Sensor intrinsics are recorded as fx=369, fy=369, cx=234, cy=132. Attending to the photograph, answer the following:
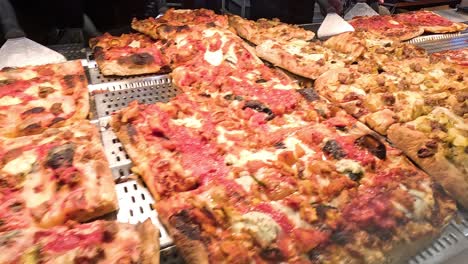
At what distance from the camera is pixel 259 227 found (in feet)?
6.98

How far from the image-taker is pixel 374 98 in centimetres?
366

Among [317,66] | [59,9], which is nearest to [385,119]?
[317,66]

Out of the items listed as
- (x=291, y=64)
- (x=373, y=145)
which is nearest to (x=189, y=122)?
(x=373, y=145)

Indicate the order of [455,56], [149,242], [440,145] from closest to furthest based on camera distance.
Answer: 1. [149,242]
2. [440,145]
3. [455,56]

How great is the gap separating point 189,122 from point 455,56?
374 cm

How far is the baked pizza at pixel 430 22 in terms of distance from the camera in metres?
5.78

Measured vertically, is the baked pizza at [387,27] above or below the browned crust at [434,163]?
above

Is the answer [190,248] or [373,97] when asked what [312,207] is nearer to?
[190,248]

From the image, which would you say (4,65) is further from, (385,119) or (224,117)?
(385,119)

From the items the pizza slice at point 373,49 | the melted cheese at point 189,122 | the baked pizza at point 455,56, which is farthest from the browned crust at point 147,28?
the baked pizza at point 455,56

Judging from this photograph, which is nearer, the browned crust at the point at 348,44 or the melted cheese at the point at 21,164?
the melted cheese at the point at 21,164

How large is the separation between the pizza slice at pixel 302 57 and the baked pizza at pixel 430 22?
85.3 inches

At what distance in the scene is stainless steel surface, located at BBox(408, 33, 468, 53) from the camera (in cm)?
530

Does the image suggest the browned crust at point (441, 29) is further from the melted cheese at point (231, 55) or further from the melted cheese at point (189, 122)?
the melted cheese at point (189, 122)
